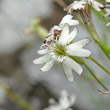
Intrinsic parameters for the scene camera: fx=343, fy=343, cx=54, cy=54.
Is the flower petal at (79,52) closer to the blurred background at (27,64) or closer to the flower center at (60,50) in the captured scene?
the flower center at (60,50)

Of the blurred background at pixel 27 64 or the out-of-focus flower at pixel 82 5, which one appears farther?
the blurred background at pixel 27 64

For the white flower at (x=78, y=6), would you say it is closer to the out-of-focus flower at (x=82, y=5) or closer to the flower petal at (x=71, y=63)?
the out-of-focus flower at (x=82, y=5)

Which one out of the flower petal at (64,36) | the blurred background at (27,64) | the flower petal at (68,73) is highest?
the blurred background at (27,64)

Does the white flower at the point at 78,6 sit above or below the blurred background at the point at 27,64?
below

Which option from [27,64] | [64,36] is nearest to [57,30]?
[64,36]

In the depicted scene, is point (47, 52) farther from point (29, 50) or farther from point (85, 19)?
point (29, 50)

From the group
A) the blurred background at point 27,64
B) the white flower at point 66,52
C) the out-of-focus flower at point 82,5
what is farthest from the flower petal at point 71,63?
the blurred background at point 27,64

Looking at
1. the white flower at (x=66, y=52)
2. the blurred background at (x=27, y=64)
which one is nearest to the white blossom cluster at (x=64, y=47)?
the white flower at (x=66, y=52)

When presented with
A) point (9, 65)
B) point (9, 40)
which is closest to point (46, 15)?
point (9, 40)
